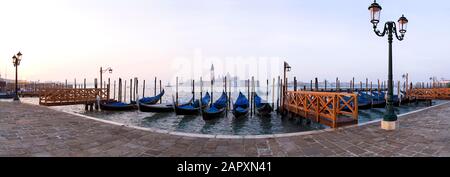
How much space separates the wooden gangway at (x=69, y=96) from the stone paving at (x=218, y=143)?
1050 cm

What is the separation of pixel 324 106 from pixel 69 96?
1769cm

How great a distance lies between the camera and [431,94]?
21.1 m

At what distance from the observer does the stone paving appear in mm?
3869

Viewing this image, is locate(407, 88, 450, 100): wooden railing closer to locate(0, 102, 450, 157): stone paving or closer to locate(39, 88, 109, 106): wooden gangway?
locate(0, 102, 450, 157): stone paving

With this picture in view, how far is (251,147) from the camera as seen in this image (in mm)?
4352

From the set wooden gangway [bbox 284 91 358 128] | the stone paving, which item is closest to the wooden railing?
wooden gangway [bbox 284 91 358 128]

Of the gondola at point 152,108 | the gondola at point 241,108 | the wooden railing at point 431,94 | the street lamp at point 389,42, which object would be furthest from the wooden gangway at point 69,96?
the wooden railing at point 431,94

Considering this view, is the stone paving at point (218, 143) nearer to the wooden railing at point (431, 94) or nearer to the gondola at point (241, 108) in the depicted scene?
the gondola at point (241, 108)

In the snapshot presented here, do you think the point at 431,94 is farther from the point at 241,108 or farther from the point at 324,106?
the point at 324,106

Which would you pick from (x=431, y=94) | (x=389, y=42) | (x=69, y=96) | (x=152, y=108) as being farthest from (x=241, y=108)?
(x=431, y=94)

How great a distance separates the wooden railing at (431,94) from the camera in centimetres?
2013
